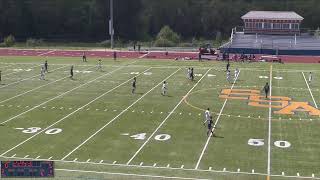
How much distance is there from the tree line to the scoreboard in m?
90.6

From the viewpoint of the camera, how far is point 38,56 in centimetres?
6384

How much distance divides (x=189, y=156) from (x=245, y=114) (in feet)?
29.1

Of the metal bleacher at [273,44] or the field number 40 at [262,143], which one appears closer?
the field number 40 at [262,143]

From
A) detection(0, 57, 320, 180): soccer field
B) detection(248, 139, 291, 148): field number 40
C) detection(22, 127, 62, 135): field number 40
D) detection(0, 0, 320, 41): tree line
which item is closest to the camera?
detection(0, 57, 320, 180): soccer field

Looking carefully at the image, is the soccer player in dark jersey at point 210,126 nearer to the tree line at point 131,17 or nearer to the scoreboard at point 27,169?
the scoreboard at point 27,169

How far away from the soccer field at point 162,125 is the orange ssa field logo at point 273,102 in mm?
60

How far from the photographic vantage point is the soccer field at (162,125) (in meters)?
22.5

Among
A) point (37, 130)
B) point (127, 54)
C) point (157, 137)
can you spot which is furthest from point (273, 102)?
point (127, 54)

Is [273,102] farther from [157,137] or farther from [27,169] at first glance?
[27,169]

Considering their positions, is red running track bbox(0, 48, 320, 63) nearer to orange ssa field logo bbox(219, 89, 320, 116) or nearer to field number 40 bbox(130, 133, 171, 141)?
orange ssa field logo bbox(219, 89, 320, 116)

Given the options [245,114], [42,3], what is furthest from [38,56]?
[42,3]

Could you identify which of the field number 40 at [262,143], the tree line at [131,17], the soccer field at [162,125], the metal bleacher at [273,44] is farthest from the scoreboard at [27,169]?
the tree line at [131,17]

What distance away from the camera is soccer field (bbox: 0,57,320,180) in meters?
22.5

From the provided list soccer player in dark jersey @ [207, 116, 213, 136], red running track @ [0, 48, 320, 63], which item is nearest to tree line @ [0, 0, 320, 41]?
red running track @ [0, 48, 320, 63]
